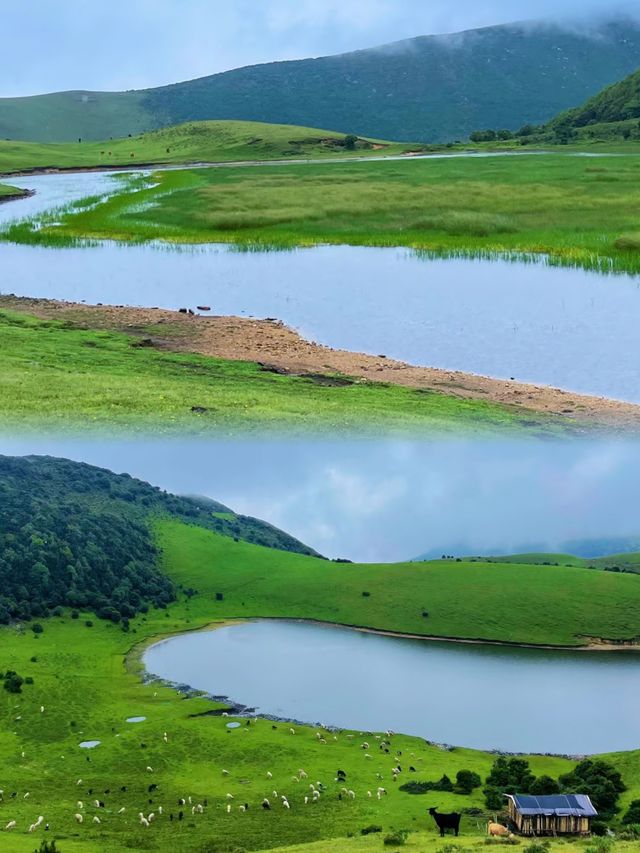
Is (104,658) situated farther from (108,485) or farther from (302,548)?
(302,548)

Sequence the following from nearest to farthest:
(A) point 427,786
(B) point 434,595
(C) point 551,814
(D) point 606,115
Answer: (C) point 551,814
(A) point 427,786
(B) point 434,595
(D) point 606,115

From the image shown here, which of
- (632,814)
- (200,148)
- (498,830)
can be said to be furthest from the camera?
(200,148)

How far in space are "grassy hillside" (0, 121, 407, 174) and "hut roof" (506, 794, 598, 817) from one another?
388 feet

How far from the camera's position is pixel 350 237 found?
63750 mm

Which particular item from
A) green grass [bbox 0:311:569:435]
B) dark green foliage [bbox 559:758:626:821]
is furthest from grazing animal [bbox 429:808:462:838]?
green grass [bbox 0:311:569:435]

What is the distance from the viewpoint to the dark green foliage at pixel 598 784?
106 ft

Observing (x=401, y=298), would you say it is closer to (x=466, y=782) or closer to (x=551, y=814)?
(x=466, y=782)

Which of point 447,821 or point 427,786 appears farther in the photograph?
point 427,786

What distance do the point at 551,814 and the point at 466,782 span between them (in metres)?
4.05

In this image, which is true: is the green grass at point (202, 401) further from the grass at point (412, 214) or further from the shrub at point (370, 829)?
the grass at point (412, 214)

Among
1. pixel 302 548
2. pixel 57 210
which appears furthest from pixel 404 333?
pixel 302 548

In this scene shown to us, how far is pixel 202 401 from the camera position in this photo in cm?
3080

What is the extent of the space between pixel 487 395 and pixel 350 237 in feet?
108

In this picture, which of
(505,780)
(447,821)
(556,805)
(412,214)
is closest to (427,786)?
(505,780)
